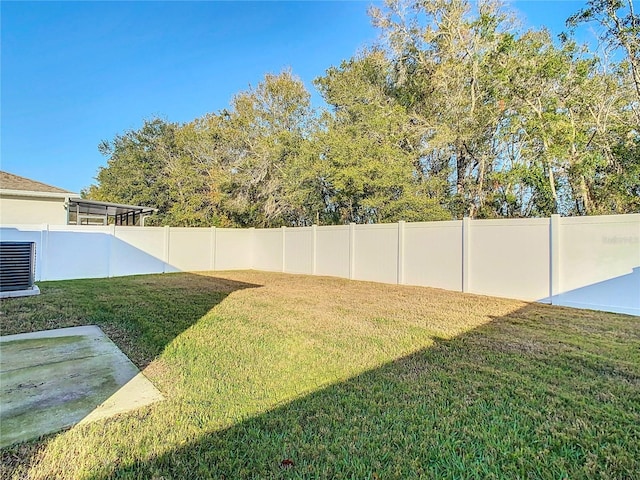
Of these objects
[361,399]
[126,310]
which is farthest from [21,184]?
[361,399]

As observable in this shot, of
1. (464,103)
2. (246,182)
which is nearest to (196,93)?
(246,182)

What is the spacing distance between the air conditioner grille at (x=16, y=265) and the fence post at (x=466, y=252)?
866 centimetres

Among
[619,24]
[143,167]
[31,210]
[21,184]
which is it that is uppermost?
[619,24]

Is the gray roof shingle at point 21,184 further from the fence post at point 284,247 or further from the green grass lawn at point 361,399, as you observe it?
the fence post at point 284,247

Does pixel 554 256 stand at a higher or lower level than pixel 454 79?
lower

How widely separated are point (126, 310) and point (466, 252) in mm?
6893

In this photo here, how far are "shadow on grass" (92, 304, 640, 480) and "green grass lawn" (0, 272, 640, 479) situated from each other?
0.03 feet

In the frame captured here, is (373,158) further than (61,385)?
Yes

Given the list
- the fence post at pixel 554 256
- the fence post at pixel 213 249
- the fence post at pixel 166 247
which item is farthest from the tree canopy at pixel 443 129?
the fence post at pixel 166 247

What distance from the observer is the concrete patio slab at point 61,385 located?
236 cm

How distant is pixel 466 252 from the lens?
794 cm

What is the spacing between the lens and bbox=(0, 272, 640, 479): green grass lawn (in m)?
1.96

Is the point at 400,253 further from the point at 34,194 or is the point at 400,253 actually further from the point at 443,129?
the point at 34,194

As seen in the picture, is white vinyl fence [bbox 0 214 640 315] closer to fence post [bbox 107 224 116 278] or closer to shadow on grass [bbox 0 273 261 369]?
fence post [bbox 107 224 116 278]
